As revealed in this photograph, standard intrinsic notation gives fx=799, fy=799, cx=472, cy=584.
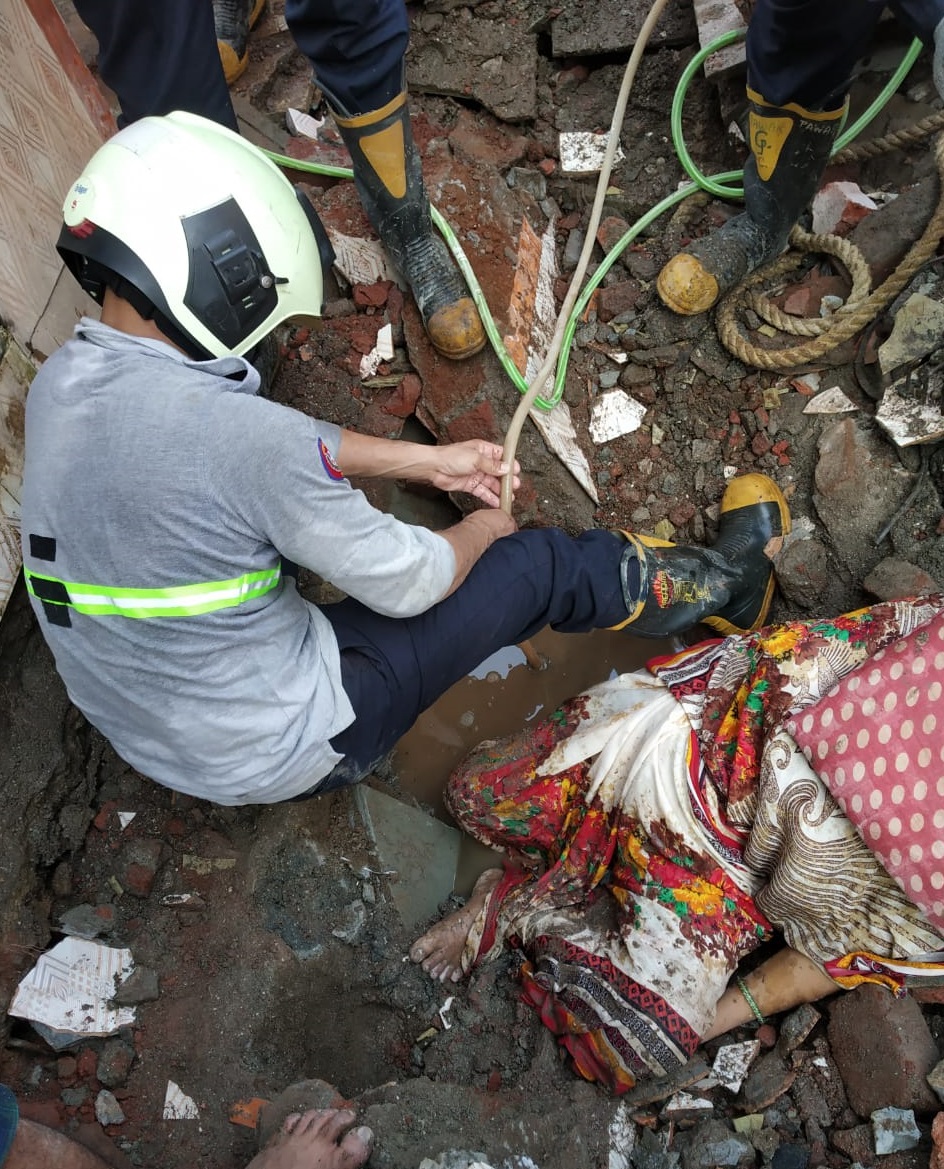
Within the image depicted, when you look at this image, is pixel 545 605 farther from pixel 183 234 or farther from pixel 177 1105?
pixel 177 1105

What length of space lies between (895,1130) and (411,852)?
136 cm

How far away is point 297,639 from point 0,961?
3.29 feet

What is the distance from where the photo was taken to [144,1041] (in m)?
1.90

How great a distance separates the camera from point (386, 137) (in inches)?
86.4

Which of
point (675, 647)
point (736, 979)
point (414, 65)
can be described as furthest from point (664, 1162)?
point (414, 65)

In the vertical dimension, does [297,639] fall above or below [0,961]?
above

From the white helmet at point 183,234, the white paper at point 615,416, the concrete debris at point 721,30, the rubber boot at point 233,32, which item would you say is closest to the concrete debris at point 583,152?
the concrete debris at point 721,30

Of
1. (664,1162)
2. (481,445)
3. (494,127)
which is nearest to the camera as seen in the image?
(664,1162)

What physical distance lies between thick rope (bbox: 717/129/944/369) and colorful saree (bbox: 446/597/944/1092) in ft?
3.42

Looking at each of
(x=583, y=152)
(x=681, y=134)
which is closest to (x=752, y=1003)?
(x=681, y=134)

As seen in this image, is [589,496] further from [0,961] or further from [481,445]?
[0,961]

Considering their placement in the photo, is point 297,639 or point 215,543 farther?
point 297,639

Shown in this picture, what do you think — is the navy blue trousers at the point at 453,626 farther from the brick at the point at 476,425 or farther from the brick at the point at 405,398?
the brick at the point at 405,398

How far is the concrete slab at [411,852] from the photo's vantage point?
2.36 m
